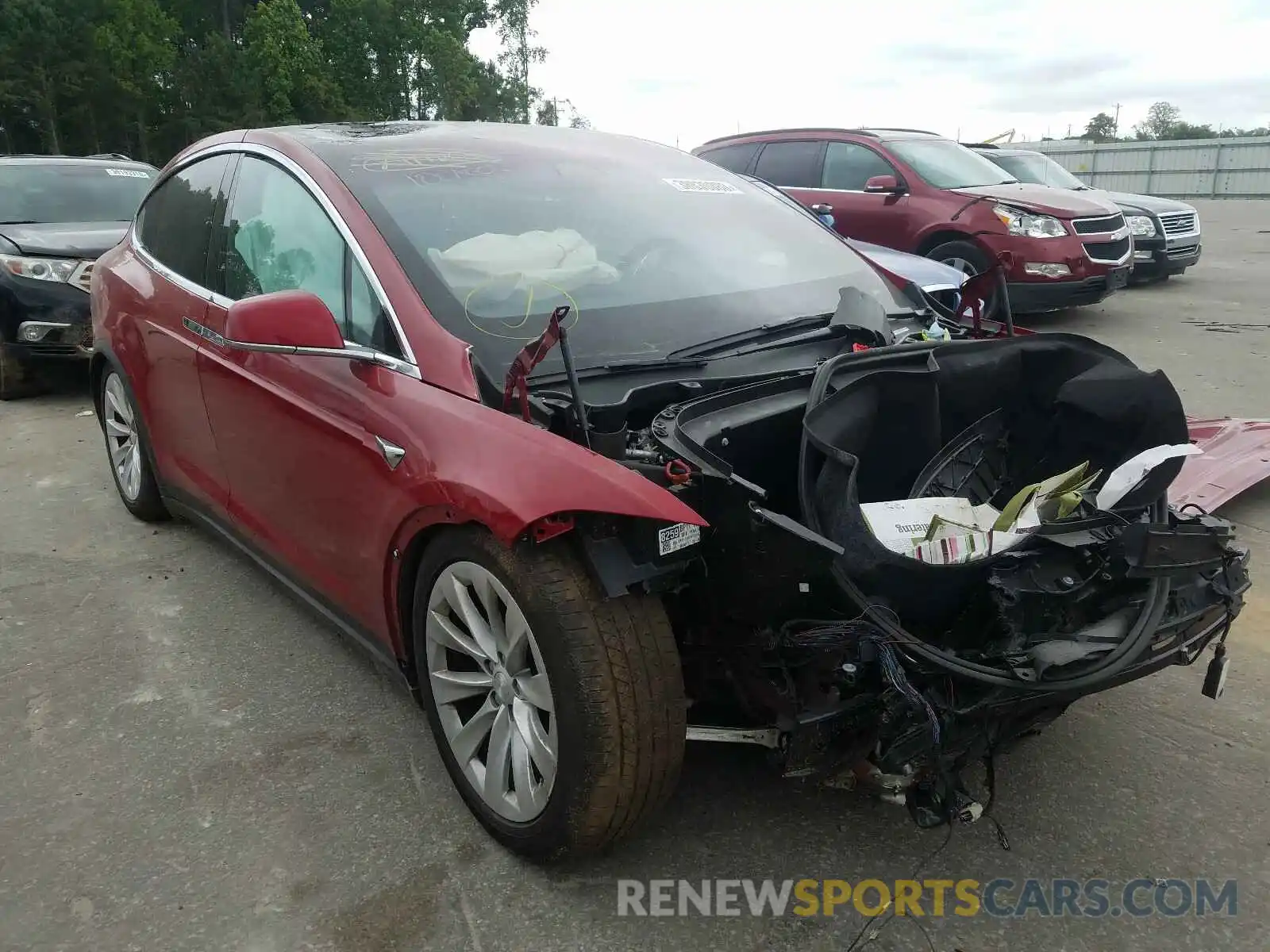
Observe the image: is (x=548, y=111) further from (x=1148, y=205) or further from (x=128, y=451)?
(x=128, y=451)

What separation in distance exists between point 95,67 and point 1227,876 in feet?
125

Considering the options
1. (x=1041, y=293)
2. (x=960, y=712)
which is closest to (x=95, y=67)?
(x=1041, y=293)

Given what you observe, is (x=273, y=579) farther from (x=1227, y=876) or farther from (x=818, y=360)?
(x=1227, y=876)

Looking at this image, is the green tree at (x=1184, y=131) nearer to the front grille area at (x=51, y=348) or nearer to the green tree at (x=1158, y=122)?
the green tree at (x=1158, y=122)

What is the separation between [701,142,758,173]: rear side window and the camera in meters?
10.1

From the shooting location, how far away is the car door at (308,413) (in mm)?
2445

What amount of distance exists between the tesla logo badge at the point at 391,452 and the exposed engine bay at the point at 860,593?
327 mm

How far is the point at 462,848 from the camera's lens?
232 centimetres

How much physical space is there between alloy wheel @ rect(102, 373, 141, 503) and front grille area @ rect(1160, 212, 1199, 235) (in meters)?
10.5

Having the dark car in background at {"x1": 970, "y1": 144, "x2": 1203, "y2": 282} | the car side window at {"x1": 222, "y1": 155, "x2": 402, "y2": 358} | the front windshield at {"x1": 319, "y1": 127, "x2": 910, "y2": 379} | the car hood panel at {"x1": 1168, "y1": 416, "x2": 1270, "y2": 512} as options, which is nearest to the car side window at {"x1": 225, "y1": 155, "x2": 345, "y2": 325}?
the car side window at {"x1": 222, "y1": 155, "x2": 402, "y2": 358}

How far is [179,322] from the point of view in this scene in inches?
136

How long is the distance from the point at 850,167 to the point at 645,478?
329 inches

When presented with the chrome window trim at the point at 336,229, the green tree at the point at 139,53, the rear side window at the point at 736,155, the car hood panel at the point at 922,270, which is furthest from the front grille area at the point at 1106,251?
the green tree at the point at 139,53

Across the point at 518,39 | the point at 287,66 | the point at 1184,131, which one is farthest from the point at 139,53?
the point at 1184,131
